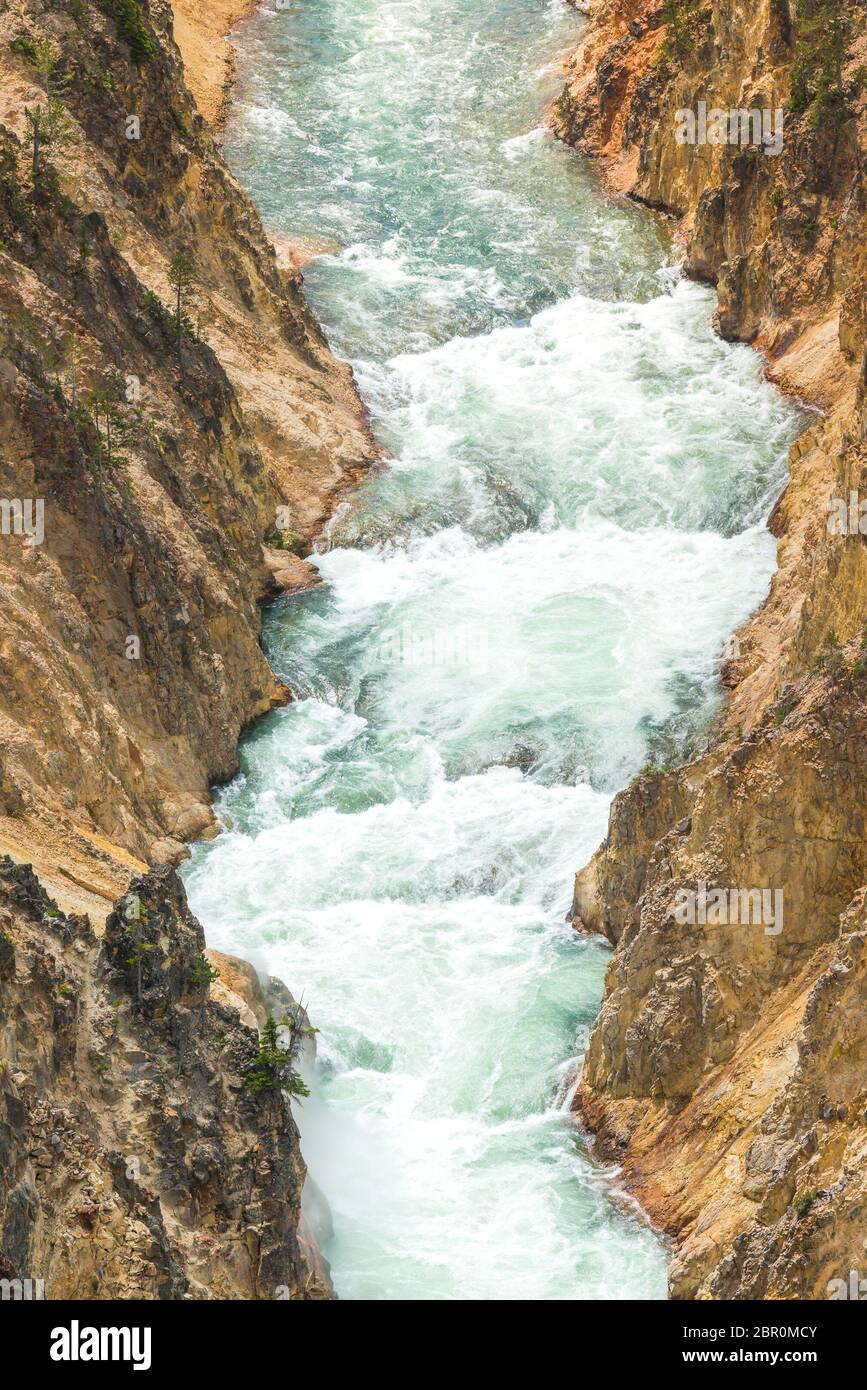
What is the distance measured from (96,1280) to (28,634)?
12050 millimetres

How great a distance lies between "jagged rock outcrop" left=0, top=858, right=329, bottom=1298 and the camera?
658 inches

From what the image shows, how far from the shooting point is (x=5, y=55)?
119 feet

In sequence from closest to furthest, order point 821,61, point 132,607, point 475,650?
1. point 132,607
2. point 475,650
3. point 821,61

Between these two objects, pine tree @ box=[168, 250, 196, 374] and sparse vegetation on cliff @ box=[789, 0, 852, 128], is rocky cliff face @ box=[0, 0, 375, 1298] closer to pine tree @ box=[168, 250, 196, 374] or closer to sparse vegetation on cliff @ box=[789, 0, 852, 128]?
pine tree @ box=[168, 250, 196, 374]

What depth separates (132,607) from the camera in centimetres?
3036

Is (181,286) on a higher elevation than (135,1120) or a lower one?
higher

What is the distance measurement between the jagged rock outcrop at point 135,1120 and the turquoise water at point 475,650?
3068 millimetres

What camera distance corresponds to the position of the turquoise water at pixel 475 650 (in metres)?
24.3

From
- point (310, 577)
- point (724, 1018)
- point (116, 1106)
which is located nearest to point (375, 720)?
point (310, 577)

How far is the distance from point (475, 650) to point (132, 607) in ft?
23.3

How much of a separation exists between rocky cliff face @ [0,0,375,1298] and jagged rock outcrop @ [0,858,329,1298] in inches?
1.2

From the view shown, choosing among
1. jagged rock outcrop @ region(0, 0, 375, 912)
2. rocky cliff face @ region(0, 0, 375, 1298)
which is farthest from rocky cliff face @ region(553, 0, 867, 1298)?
jagged rock outcrop @ region(0, 0, 375, 912)

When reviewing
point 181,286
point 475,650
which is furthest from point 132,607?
point 181,286

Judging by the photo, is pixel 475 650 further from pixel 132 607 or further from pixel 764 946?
pixel 764 946
